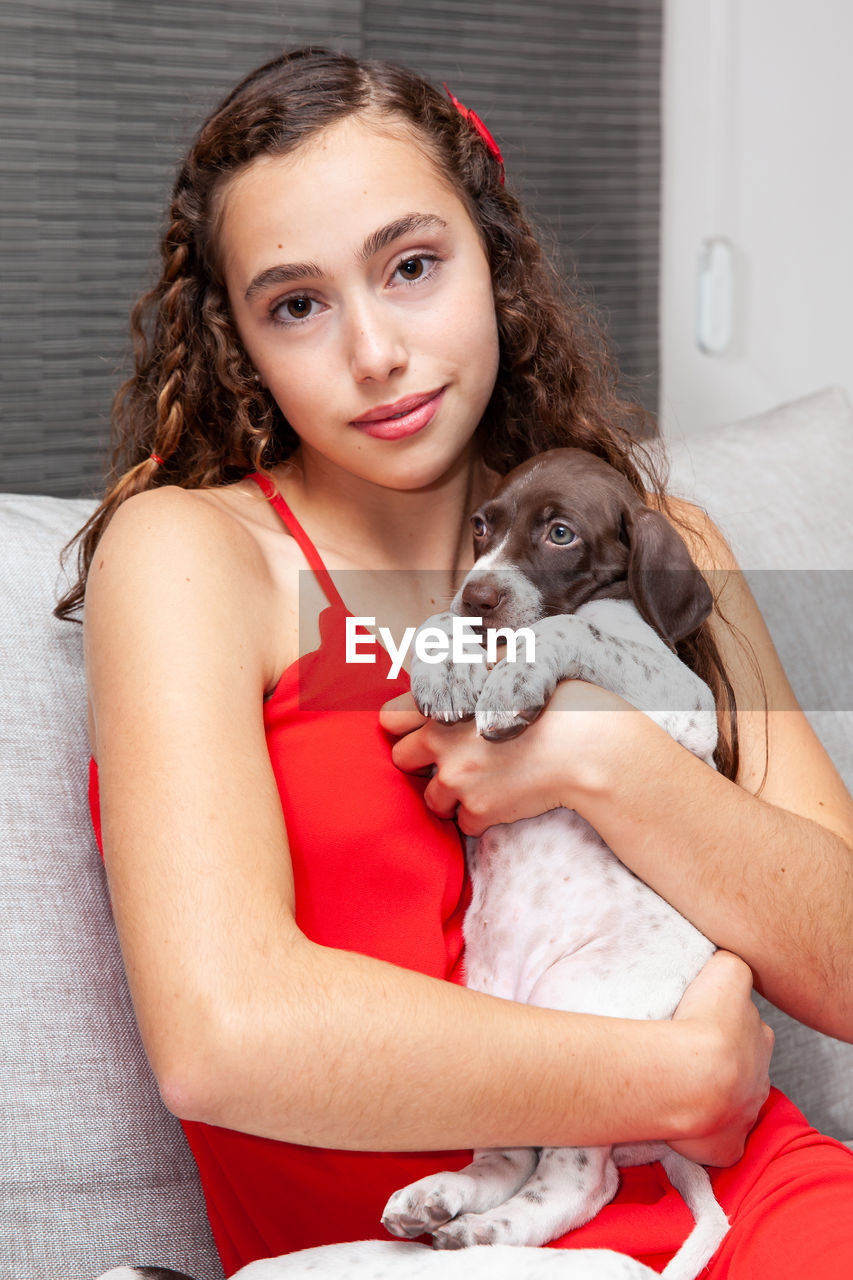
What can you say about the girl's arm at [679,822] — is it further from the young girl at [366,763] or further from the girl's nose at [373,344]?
the girl's nose at [373,344]

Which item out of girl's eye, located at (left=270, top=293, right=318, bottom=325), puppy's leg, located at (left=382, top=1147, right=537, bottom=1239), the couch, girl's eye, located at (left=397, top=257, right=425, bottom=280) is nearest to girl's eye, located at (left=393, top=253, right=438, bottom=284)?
girl's eye, located at (left=397, top=257, right=425, bottom=280)

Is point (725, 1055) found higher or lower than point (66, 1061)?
higher

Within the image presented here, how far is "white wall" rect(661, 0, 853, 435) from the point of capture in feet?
9.82

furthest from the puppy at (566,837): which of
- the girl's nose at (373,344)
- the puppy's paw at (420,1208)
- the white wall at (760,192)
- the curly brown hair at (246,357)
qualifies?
the white wall at (760,192)

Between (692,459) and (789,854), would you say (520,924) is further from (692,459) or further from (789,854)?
(692,459)

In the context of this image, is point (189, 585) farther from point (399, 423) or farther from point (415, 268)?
point (415, 268)

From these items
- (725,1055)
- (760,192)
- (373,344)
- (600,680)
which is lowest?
(725,1055)

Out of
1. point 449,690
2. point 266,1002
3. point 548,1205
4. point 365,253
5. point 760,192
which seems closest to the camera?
point 266,1002

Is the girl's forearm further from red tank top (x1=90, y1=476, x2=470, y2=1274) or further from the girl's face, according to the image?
the girl's face

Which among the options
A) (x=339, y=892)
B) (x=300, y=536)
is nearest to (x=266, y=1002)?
(x=339, y=892)

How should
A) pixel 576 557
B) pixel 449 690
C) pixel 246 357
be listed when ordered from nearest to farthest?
pixel 449 690 < pixel 576 557 < pixel 246 357

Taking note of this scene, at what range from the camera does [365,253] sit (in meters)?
1.38

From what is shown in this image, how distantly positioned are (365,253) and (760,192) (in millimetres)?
2149

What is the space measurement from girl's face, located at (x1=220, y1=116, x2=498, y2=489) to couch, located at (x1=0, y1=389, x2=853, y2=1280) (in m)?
0.47
